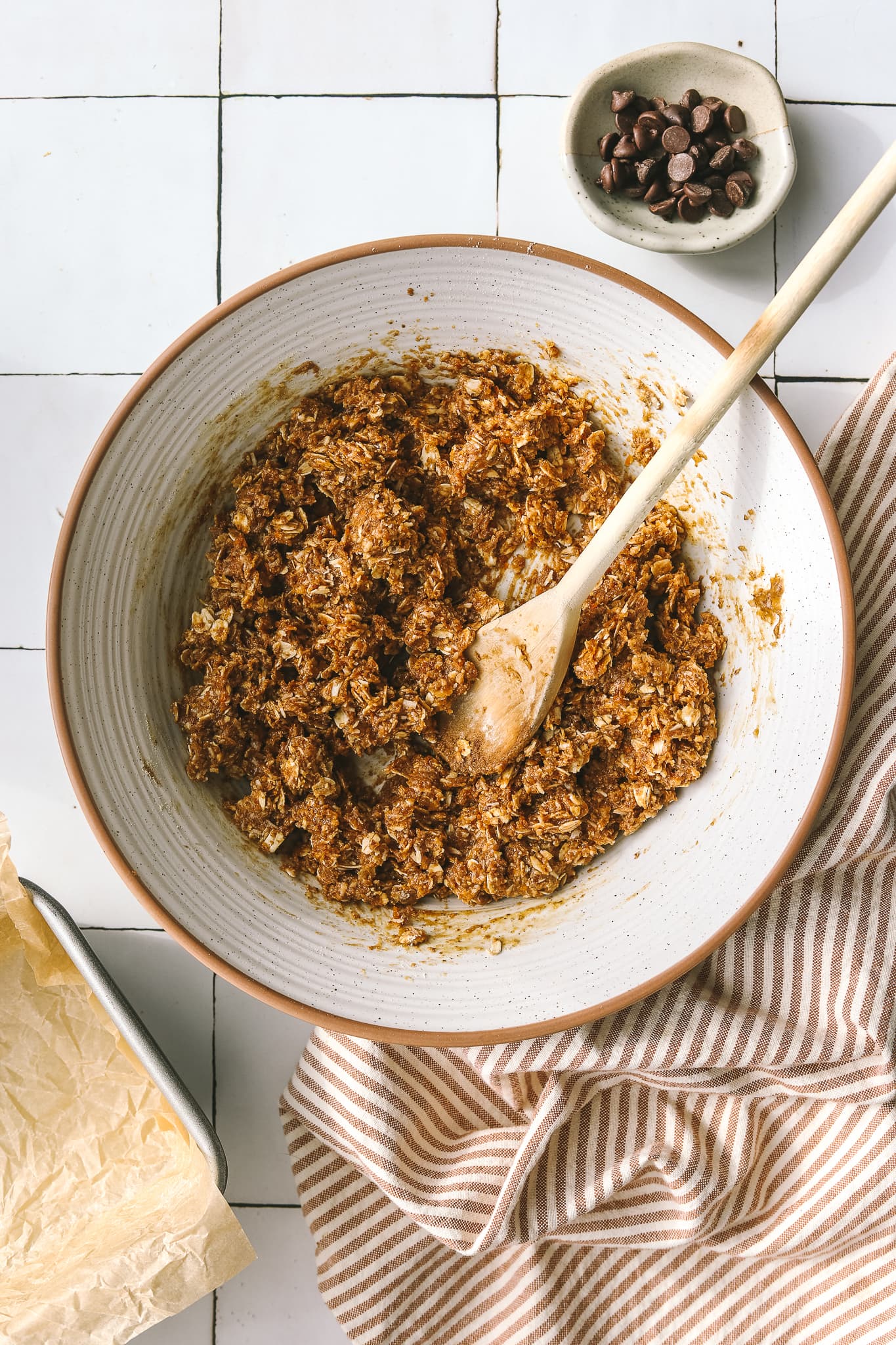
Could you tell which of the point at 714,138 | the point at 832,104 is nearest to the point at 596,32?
the point at 714,138

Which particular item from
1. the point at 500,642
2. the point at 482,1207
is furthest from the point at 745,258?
the point at 482,1207

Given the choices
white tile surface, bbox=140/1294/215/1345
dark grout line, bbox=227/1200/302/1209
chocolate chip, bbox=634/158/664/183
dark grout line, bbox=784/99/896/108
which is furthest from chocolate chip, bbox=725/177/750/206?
white tile surface, bbox=140/1294/215/1345

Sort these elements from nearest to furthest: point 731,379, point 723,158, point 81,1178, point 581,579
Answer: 1. point 731,379
2. point 581,579
3. point 723,158
4. point 81,1178

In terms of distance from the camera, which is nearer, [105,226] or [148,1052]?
[148,1052]

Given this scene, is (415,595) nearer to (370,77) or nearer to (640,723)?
(640,723)

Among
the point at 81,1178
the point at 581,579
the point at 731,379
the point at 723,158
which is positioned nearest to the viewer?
the point at 731,379

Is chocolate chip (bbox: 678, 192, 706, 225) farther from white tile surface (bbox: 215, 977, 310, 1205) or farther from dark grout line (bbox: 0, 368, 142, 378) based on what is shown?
white tile surface (bbox: 215, 977, 310, 1205)

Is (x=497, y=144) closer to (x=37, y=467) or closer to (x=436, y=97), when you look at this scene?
(x=436, y=97)
